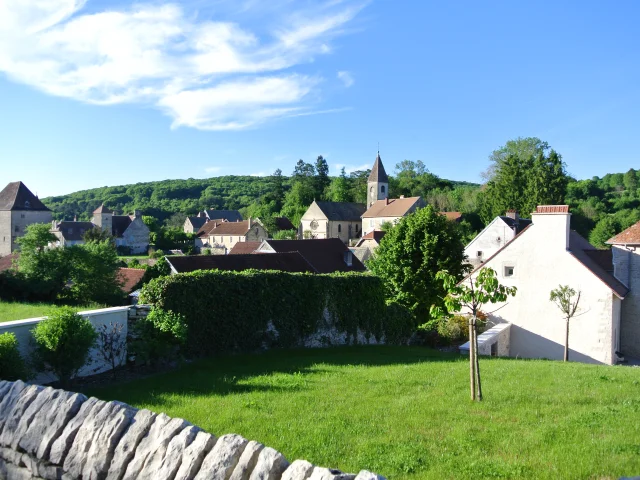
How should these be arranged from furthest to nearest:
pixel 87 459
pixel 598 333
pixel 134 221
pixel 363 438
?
pixel 134 221
pixel 598 333
pixel 363 438
pixel 87 459

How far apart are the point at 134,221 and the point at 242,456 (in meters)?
92.3

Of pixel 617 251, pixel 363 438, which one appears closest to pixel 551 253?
pixel 617 251

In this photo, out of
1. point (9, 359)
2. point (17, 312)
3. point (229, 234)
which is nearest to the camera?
point (9, 359)

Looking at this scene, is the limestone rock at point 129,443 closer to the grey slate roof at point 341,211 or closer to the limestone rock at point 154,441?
the limestone rock at point 154,441

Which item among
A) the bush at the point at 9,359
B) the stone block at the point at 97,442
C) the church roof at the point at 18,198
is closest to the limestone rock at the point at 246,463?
the stone block at the point at 97,442

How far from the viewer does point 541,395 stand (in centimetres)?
888

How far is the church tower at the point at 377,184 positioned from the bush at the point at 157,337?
8036cm

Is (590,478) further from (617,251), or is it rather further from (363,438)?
(617,251)

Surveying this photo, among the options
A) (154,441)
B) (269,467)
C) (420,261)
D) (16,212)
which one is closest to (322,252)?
(420,261)

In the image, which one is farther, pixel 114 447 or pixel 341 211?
pixel 341 211

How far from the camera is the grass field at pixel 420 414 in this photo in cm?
569

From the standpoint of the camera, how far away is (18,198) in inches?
2486

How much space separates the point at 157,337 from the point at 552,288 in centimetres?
1711

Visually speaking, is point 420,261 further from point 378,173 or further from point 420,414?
point 378,173
